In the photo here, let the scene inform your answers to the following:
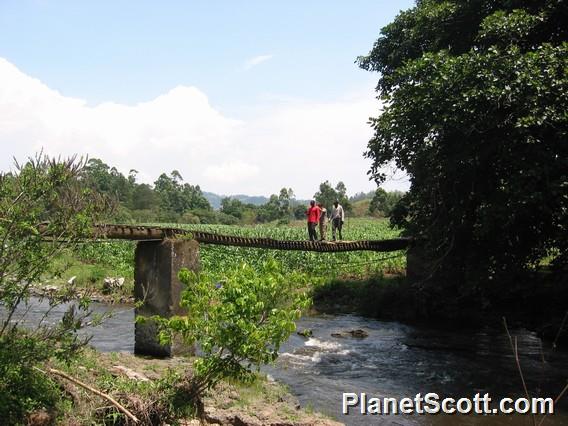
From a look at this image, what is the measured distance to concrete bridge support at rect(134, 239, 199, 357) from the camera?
38.4ft

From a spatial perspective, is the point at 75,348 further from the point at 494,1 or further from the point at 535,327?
the point at 494,1

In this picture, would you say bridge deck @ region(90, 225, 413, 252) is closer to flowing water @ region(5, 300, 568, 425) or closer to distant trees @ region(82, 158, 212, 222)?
flowing water @ region(5, 300, 568, 425)

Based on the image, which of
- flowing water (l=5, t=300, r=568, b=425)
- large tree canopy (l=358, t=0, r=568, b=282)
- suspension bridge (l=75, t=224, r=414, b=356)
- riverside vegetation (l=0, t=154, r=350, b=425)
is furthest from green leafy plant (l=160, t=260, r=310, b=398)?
large tree canopy (l=358, t=0, r=568, b=282)

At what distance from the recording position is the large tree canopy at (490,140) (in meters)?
10.8

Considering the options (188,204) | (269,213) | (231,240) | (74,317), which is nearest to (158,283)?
(231,240)

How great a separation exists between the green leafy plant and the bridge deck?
1454mm

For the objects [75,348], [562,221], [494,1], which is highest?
[494,1]

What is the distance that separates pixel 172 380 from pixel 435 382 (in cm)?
608

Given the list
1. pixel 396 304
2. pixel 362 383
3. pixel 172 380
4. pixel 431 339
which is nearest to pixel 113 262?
pixel 396 304

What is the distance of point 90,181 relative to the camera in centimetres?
→ 661

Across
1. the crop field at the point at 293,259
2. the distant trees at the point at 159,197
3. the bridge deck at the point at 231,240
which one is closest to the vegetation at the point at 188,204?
the distant trees at the point at 159,197

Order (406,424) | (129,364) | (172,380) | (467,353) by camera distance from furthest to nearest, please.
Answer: (467,353) → (129,364) → (406,424) → (172,380)

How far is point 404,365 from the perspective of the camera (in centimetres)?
1262

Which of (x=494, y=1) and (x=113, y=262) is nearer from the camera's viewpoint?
(x=494, y=1)
